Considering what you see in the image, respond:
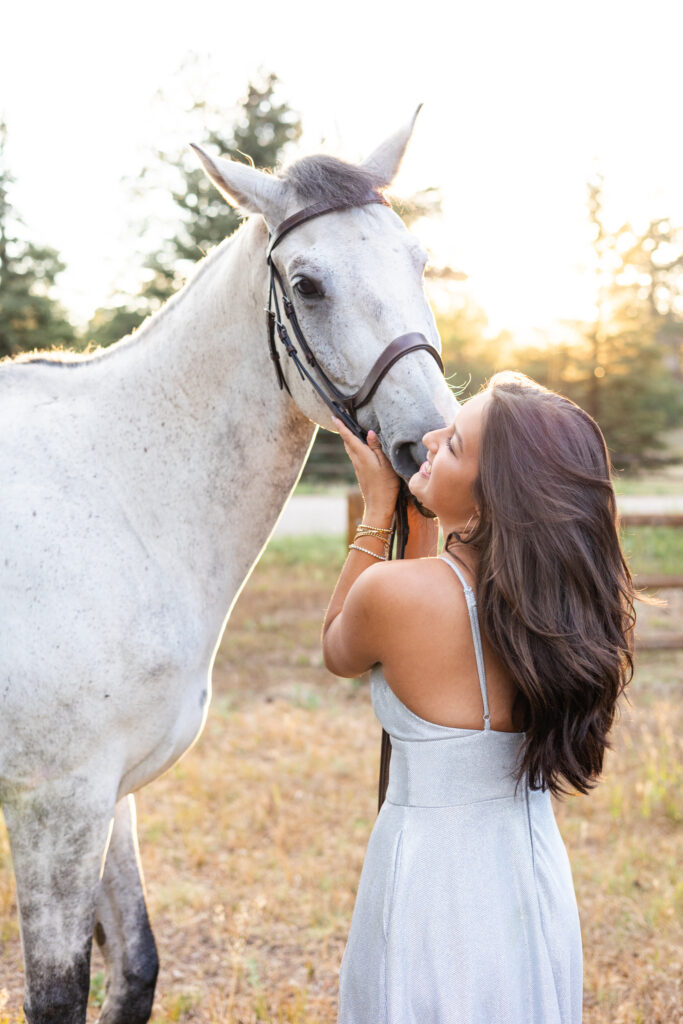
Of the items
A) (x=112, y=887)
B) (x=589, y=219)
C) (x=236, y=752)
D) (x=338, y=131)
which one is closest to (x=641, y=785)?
(x=236, y=752)

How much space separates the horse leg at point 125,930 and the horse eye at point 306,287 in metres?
1.44

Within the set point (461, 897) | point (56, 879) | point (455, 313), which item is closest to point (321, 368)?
point (461, 897)

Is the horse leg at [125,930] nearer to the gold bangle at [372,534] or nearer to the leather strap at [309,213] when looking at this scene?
the gold bangle at [372,534]

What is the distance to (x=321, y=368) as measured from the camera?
6.37ft

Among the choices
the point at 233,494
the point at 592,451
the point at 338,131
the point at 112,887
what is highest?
the point at 338,131

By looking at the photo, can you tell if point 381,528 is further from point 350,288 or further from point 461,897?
point 461,897

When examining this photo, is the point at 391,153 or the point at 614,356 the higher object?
the point at 391,153

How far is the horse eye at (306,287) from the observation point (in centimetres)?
192

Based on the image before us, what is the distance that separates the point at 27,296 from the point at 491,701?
52.9ft

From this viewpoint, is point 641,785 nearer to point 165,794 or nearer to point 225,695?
point 165,794

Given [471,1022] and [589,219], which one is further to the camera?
[589,219]

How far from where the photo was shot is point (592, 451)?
1.55 metres

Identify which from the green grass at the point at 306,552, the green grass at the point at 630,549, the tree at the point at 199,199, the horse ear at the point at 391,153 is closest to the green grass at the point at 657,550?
the green grass at the point at 630,549

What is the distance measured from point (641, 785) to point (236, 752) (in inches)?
94.5
